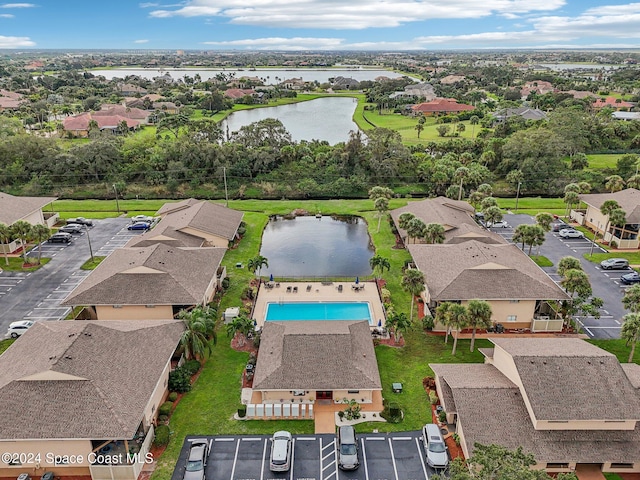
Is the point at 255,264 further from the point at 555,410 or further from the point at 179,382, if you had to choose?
the point at 555,410

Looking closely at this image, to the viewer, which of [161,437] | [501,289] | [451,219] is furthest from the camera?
[451,219]

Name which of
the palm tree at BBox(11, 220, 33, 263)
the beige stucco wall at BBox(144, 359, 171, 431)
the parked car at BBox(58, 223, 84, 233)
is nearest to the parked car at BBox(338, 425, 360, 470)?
the beige stucco wall at BBox(144, 359, 171, 431)

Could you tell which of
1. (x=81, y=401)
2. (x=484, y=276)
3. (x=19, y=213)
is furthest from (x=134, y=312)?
(x=484, y=276)

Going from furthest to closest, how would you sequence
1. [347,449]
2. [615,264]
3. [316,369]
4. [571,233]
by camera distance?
1. [571,233]
2. [615,264]
3. [316,369]
4. [347,449]

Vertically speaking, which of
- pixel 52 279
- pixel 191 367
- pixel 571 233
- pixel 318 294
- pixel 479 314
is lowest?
pixel 318 294

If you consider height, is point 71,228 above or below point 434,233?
below

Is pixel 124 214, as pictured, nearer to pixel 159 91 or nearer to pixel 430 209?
pixel 430 209

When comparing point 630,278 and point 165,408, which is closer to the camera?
point 165,408
